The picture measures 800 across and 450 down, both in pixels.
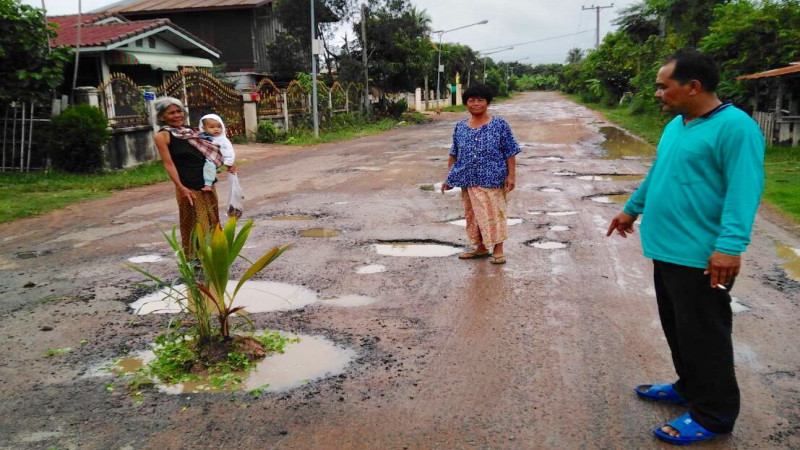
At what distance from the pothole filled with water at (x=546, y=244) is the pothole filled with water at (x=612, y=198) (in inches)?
98.4

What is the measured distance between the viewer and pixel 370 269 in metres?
5.67

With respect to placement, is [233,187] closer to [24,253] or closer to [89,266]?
[89,266]

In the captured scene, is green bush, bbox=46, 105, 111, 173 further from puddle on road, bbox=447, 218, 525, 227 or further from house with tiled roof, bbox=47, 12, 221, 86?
puddle on road, bbox=447, 218, 525, 227

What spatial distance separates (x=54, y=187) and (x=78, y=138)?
138 centimetres

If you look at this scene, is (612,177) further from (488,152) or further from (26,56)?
(26,56)

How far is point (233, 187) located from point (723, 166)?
4450mm

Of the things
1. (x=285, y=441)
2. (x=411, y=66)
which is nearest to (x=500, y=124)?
(x=285, y=441)

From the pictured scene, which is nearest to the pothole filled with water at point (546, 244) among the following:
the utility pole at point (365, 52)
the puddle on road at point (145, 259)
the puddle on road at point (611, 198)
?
the puddle on road at point (611, 198)

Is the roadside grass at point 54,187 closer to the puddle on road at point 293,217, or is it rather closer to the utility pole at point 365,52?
the puddle on road at point 293,217

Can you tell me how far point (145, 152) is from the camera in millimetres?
13820

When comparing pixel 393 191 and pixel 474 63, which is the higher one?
pixel 474 63

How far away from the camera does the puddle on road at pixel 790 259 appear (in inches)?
211

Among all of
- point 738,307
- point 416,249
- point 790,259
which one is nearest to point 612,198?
point 790,259

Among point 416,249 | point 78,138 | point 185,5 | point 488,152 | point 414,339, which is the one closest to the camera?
point 414,339
